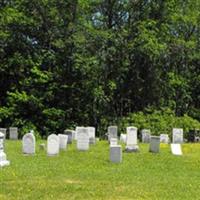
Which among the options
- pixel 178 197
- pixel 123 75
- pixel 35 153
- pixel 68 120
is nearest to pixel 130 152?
pixel 35 153

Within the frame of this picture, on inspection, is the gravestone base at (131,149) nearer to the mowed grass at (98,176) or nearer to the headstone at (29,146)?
the mowed grass at (98,176)

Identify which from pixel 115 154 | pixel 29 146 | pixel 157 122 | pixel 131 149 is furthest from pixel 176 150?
pixel 157 122

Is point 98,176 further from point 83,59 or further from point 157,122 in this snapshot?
point 83,59

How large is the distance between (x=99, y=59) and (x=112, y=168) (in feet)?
62.3

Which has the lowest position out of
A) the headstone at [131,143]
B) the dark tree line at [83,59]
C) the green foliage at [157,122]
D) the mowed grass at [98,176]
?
the mowed grass at [98,176]

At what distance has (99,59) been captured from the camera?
33719mm

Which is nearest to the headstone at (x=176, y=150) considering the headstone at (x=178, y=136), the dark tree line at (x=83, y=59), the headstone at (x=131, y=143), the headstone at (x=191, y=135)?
the headstone at (x=131, y=143)

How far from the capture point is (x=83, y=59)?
3247 cm

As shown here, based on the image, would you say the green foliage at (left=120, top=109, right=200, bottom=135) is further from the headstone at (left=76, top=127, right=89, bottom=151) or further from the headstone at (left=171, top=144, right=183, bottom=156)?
the headstone at (left=76, top=127, right=89, bottom=151)

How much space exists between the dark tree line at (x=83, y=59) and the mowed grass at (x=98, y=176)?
13.5 meters

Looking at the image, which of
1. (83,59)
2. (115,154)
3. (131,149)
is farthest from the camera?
(83,59)

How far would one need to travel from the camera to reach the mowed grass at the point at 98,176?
445 inches

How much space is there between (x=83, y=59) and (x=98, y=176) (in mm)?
19348

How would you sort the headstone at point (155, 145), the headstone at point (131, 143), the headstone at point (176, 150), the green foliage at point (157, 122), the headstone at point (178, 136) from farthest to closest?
the green foliage at point (157, 122) → the headstone at point (178, 136) → the headstone at point (131, 143) → the headstone at point (176, 150) → the headstone at point (155, 145)
